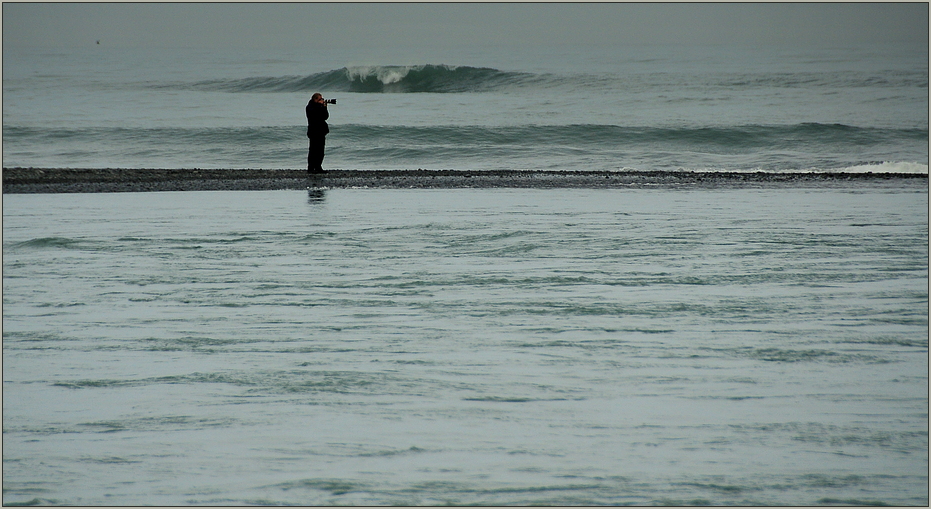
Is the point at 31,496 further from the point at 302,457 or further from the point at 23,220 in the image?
the point at 23,220

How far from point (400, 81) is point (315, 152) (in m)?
36.8

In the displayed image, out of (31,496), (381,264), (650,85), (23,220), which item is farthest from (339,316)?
(650,85)

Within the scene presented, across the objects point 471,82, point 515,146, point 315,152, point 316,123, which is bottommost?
point 315,152

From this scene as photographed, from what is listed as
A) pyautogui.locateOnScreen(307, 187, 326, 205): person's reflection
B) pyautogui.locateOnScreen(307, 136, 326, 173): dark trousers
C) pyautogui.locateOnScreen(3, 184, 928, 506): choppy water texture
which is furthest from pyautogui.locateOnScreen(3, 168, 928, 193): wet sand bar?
pyautogui.locateOnScreen(3, 184, 928, 506): choppy water texture

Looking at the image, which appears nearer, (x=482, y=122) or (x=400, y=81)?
(x=482, y=122)

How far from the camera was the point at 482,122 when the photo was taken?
32.3m

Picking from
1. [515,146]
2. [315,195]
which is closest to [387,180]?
[315,195]

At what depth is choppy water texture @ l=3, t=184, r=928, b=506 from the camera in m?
3.82

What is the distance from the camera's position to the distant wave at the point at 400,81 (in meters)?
52.8

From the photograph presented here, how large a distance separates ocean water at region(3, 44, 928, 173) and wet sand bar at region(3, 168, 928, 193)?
3.88 metres

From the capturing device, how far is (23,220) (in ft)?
36.0

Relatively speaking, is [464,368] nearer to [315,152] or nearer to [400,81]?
[315,152]

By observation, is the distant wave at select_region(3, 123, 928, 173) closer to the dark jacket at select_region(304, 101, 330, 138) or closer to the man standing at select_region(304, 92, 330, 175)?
the man standing at select_region(304, 92, 330, 175)

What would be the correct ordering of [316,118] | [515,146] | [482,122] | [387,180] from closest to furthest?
1. [387,180]
2. [316,118]
3. [515,146]
4. [482,122]
